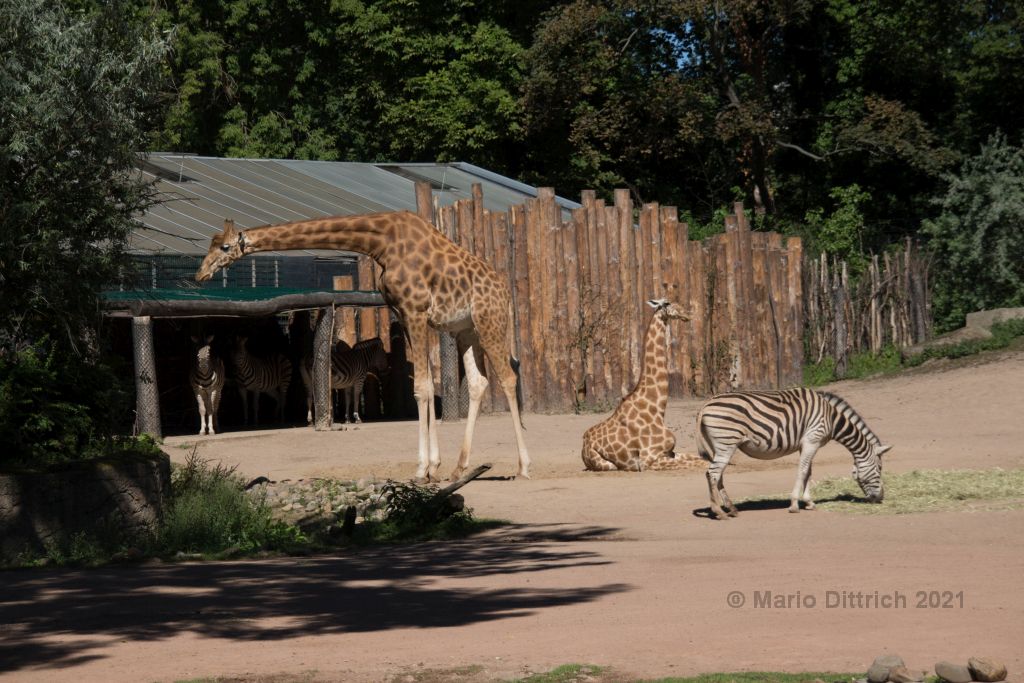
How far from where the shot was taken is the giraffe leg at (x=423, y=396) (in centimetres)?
1438

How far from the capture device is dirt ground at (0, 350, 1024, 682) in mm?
6723

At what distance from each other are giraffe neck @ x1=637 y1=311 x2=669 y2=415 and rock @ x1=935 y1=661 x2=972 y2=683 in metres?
8.78

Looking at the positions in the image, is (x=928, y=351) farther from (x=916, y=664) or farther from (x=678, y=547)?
(x=916, y=664)

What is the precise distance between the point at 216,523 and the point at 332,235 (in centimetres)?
448

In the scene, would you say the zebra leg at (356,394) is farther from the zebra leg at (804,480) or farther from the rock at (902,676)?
the rock at (902,676)

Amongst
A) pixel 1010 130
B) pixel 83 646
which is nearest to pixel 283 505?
pixel 83 646

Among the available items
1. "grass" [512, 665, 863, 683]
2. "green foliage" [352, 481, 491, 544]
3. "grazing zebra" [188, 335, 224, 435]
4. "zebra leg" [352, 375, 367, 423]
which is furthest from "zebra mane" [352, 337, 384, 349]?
"grass" [512, 665, 863, 683]

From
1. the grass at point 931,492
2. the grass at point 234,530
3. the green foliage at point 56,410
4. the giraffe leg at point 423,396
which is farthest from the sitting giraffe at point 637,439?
the green foliage at point 56,410

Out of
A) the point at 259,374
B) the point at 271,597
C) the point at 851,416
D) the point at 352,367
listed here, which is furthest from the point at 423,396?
the point at 259,374

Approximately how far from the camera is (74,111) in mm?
11367

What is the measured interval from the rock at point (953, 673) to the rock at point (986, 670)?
0.03 m

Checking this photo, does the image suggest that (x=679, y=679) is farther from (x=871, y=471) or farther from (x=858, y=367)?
(x=858, y=367)

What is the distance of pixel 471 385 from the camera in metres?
15.1

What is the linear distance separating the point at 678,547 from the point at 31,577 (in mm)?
4168
